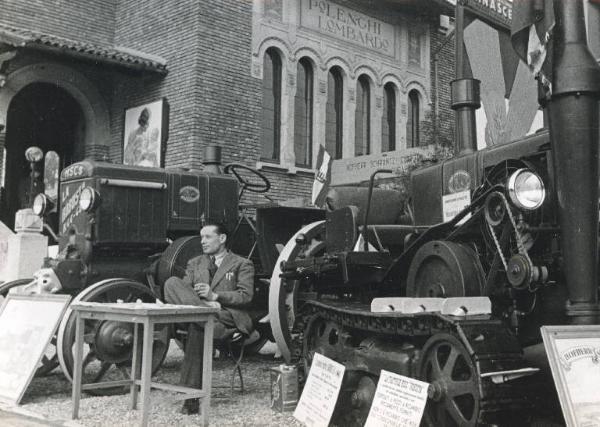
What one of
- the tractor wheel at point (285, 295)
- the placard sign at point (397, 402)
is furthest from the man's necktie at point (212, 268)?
the placard sign at point (397, 402)

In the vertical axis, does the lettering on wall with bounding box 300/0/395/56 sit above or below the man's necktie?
above

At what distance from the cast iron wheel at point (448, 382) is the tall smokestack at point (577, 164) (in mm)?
585

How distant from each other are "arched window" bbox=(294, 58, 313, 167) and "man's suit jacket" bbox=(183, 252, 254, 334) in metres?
9.81

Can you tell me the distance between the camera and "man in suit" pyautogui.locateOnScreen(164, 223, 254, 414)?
4969 mm

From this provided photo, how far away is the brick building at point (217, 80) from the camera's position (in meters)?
13.7

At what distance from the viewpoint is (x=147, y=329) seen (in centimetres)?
432

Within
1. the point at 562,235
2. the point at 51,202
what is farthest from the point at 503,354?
the point at 51,202

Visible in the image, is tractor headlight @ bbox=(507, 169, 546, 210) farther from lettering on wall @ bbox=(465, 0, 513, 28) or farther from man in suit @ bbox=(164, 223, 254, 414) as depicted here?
lettering on wall @ bbox=(465, 0, 513, 28)

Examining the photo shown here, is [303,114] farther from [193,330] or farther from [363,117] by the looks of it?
[193,330]

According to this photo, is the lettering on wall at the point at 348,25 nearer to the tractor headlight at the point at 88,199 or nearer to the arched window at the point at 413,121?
the arched window at the point at 413,121

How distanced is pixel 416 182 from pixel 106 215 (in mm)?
3051

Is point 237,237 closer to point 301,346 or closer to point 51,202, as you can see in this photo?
point 51,202

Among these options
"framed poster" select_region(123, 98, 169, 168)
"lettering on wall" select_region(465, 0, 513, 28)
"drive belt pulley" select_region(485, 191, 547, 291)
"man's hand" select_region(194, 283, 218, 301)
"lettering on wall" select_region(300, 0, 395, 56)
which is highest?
"lettering on wall" select_region(300, 0, 395, 56)

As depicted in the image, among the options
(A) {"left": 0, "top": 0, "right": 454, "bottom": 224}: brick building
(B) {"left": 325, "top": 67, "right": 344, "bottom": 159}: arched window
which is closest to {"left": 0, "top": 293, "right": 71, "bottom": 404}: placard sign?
(A) {"left": 0, "top": 0, "right": 454, "bottom": 224}: brick building
